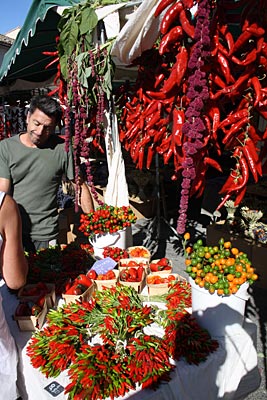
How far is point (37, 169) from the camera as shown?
2562 millimetres

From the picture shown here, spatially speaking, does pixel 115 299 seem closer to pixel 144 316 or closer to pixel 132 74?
pixel 144 316

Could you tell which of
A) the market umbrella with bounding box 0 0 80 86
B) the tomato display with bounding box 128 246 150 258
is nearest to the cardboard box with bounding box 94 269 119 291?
the tomato display with bounding box 128 246 150 258

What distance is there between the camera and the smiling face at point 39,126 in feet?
7.75

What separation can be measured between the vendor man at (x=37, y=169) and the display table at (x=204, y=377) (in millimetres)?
1082

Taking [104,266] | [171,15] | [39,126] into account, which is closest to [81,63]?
[39,126]

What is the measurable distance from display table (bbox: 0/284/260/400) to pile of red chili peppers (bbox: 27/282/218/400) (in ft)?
0.12

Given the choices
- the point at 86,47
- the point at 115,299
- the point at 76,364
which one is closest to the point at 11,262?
the point at 76,364

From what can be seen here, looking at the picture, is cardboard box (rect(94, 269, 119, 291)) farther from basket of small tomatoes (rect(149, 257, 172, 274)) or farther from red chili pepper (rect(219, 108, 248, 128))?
red chili pepper (rect(219, 108, 248, 128))

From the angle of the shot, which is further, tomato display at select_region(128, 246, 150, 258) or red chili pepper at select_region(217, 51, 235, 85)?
tomato display at select_region(128, 246, 150, 258)

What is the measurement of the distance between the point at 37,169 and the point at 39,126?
0.36 meters

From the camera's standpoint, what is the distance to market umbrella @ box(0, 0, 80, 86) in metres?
2.61

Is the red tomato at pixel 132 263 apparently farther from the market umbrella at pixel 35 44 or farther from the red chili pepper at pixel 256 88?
the market umbrella at pixel 35 44

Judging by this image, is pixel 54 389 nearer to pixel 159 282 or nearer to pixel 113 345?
pixel 113 345

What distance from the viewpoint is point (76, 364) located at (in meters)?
1.40
